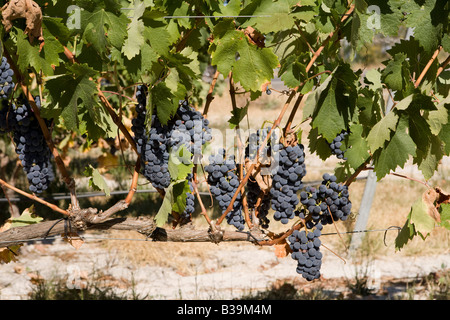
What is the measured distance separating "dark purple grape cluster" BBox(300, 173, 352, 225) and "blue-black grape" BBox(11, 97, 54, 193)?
108 centimetres

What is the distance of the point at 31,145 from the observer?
2.00 metres

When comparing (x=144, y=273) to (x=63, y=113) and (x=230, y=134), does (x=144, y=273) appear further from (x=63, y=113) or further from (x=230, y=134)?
(x=63, y=113)

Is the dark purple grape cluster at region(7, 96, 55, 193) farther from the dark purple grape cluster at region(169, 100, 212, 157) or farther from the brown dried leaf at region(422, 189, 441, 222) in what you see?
the brown dried leaf at region(422, 189, 441, 222)

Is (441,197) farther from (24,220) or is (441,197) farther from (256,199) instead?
(24,220)

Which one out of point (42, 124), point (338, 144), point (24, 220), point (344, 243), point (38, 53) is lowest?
point (344, 243)

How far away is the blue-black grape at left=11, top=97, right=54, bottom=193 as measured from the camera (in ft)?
6.29

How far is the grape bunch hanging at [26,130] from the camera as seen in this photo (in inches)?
75.4

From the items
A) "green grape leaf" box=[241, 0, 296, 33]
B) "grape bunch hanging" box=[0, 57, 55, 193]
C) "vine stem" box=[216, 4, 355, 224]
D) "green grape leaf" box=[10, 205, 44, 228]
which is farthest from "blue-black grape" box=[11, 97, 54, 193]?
"green grape leaf" box=[241, 0, 296, 33]

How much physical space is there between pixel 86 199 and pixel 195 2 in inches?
192

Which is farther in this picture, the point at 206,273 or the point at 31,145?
the point at 206,273

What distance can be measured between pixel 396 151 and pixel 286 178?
1.36 ft

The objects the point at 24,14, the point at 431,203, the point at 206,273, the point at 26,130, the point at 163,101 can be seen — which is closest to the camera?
the point at 24,14

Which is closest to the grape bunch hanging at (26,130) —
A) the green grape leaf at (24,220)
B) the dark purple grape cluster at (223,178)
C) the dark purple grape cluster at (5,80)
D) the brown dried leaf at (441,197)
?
the dark purple grape cluster at (5,80)

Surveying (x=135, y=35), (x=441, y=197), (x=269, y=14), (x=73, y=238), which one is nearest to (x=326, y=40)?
(x=269, y=14)
